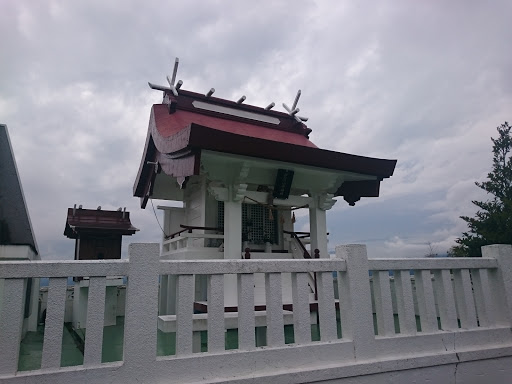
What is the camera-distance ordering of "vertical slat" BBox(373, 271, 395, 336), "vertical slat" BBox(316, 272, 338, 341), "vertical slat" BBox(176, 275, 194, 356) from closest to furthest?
"vertical slat" BBox(176, 275, 194, 356)
"vertical slat" BBox(316, 272, 338, 341)
"vertical slat" BBox(373, 271, 395, 336)

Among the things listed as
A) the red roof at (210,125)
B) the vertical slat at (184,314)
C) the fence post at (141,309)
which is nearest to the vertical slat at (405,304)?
the vertical slat at (184,314)

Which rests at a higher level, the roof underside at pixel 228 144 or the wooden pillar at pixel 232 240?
the roof underside at pixel 228 144

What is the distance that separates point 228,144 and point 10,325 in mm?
4415

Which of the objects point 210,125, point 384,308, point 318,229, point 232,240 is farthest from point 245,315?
point 210,125

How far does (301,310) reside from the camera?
3.69m

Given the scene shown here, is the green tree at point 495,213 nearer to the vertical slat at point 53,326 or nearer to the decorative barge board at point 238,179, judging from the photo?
the decorative barge board at point 238,179

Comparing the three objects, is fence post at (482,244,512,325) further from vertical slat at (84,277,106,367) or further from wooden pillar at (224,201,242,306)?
vertical slat at (84,277,106,367)

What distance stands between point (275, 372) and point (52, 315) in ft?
6.54

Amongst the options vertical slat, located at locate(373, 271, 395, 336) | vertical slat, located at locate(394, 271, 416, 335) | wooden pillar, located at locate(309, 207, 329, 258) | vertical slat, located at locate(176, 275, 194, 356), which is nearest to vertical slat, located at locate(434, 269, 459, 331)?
vertical slat, located at locate(394, 271, 416, 335)

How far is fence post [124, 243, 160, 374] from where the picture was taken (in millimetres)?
3066

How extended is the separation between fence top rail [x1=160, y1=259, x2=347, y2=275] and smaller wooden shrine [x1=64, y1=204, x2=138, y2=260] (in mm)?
7536

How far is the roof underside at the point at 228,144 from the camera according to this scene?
6461 mm

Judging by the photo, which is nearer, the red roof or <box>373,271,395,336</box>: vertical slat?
<box>373,271,395,336</box>: vertical slat

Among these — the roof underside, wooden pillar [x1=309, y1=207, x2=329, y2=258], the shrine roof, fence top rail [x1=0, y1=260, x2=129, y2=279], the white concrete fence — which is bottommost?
the white concrete fence
